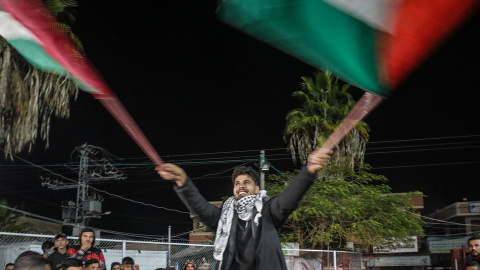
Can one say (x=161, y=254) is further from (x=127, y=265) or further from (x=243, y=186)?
(x=243, y=186)

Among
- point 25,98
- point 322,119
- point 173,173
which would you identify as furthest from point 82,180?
point 173,173

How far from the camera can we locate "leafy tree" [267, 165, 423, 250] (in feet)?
67.3

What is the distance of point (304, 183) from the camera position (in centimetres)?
346

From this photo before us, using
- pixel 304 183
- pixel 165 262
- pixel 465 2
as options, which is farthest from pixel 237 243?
pixel 165 262

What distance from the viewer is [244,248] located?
12.1 feet

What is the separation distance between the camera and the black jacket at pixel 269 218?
11.5ft

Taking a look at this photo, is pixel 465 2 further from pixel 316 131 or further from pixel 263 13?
pixel 316 131

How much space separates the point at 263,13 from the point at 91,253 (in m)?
6.02

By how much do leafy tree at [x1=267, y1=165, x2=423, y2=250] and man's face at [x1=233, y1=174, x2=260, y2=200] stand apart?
651 inches

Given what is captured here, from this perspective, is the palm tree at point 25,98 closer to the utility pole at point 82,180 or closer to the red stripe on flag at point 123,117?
the red stripe on flag at point 123,117

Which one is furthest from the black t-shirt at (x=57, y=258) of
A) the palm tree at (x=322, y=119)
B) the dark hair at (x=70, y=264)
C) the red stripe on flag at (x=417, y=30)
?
the palm tree at (x=322, y=119)

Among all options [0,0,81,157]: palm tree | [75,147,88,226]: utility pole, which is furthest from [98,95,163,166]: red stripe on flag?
[75,147,88,226]: utility pole

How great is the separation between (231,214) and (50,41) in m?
1.78

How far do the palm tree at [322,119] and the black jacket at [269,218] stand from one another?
19705 millimetres
